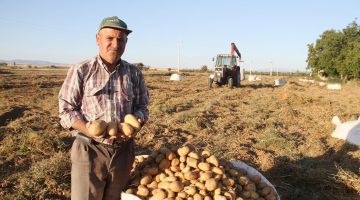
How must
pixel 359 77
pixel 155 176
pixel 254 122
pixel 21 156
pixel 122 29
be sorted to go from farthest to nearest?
pixel 359 77 → pixel 254 122 → pixel 21 156 → pixel 155 176 → pixel 122 29

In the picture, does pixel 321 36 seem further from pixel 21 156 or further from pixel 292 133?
pixel 21 156

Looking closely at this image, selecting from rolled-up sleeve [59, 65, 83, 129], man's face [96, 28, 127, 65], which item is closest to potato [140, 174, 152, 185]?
rolled-up sleeve [59, 65, 83, 129]

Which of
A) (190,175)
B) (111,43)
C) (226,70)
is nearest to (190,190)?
(190,175)

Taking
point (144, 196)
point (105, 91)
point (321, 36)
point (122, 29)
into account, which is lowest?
point (144, 196)

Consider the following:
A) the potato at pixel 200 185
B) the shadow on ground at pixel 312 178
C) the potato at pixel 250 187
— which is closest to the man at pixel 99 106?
the potato at pixel 200 185

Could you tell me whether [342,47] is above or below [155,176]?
above

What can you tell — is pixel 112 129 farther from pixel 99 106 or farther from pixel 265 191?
pixel 265 191

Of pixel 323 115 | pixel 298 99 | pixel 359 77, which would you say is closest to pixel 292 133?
pixel 323 115

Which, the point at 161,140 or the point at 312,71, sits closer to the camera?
the point at 161,140

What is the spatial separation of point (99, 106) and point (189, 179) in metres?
0.94

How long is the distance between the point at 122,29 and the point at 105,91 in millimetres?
492

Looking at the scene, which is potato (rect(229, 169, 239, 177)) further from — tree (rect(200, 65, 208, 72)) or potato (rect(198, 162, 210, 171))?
tree (rect(200, 65, 208, 72))

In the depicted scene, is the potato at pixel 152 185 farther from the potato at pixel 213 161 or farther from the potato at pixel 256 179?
the potato at pixel 256 179

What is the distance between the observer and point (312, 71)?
155 ft
